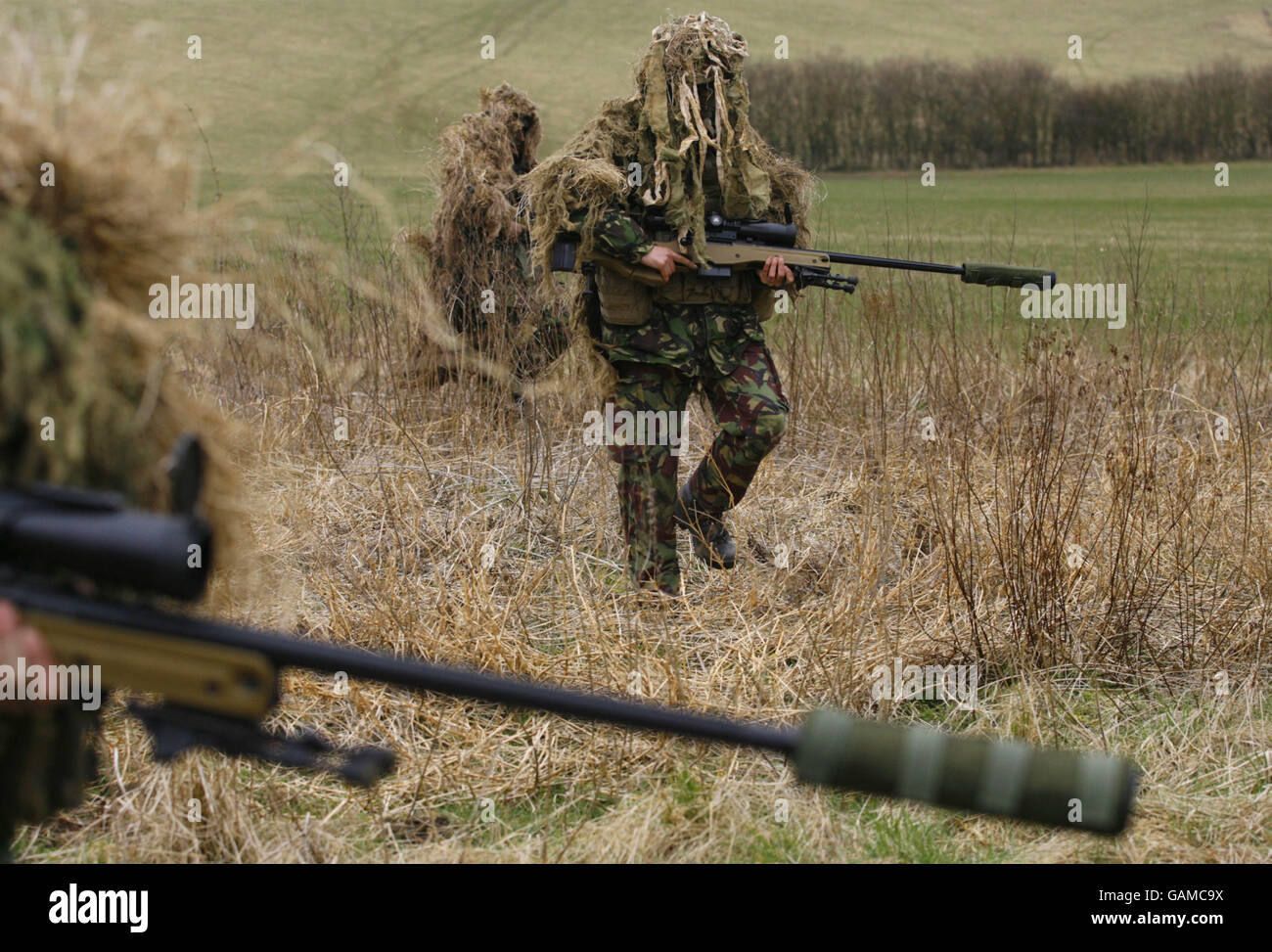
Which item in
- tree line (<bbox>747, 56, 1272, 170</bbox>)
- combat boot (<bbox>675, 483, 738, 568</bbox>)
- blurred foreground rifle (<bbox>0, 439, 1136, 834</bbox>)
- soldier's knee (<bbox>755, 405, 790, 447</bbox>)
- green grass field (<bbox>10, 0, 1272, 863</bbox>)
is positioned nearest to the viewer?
blurred foreground rifle (<bbox>0, 439, 1136, 834</bbox>)

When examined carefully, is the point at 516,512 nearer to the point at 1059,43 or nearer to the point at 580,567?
the point at 580,567

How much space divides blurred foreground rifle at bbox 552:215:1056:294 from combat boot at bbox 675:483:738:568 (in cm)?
89

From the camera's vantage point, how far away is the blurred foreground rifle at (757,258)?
4.00 m

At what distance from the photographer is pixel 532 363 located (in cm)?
605

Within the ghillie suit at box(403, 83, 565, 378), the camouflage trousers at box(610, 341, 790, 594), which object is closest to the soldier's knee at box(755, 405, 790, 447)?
the camouflage trousers at box(610, 341, 790, 594)

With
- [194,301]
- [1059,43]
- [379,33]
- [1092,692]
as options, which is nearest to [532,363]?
[1092,692]

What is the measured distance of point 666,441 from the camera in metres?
4.15

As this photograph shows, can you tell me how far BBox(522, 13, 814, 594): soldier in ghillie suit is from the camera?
395cm

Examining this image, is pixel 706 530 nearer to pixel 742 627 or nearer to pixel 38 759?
pixel 742 627

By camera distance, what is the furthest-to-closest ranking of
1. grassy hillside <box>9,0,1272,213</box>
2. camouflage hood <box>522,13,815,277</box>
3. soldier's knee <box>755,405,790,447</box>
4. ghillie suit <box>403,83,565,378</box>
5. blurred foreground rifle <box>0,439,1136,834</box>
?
grassy hillside <box>9,0,1272,213</box>
ghillie suit <box>403,83,565,378</box>
soldier's knee <box>755,405,790,447</box>
camouflage hood <box>522,13,815,277</box>
blurred foreground rifle <box>0,439,1136,834</box>

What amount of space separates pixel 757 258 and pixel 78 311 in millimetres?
2895

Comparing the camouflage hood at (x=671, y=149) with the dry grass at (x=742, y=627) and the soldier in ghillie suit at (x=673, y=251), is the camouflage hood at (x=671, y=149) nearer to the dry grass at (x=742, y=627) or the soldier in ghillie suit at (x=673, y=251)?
the soldier in ghillie suit at (x=673, y=251)

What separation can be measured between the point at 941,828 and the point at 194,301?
211cm

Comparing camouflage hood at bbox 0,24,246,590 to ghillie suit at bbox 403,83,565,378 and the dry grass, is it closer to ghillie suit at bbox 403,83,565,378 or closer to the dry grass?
the dry grass
